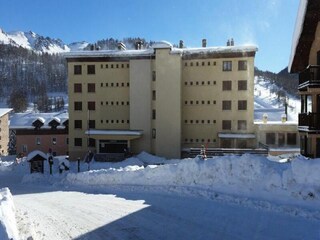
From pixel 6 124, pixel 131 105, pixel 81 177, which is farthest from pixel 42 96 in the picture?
pixel 81 177

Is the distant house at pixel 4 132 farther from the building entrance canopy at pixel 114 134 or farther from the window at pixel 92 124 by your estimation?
the building entrance canopy at pixel 114 134

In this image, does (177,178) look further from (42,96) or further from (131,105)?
(42,96)

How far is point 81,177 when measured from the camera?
752 inches

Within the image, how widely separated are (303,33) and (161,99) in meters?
18.9

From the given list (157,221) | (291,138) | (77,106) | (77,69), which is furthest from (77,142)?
(157,221)

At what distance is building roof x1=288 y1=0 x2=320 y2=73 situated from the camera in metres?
17.1

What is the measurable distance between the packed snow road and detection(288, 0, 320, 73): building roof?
40.1 feet

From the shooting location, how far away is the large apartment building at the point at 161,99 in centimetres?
3519

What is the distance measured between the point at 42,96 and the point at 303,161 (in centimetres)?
16415

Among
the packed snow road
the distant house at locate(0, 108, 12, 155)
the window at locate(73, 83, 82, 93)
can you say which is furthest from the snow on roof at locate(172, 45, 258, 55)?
the distant house at locate(0, 108, 12, 155)

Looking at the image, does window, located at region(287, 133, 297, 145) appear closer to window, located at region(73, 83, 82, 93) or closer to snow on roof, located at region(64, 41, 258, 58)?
snow on roof, located at region(64, 41, 258, 58)

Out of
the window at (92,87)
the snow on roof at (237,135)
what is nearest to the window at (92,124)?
the window at (92,87)

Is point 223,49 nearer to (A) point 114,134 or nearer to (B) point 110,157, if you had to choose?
(A) point 114,134

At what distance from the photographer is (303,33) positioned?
60.8ft
